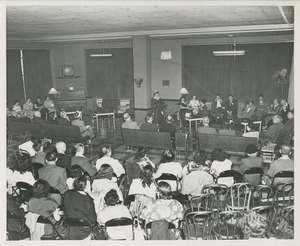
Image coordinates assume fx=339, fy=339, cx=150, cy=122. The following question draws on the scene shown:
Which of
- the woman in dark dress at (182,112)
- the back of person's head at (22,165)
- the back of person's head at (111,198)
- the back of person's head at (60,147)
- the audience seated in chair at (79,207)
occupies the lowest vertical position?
the audience seated in chair at (79,207)

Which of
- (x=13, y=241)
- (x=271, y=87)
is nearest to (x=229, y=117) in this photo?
(x=271, y=87)

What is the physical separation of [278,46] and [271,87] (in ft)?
4.77

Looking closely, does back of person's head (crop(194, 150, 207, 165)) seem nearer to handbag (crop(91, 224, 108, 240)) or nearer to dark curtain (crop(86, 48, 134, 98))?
handbag (crop(91, 224, 108, 240))

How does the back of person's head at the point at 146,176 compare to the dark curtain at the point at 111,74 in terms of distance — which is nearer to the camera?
the back of person's head at the point at 146,176

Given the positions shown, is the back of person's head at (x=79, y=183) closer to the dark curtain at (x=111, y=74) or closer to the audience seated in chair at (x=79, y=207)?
the audience seated in chair at (x=79, y=207)

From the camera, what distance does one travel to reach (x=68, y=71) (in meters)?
14.8

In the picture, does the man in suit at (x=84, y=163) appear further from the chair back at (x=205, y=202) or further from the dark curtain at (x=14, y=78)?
the dark curtain at (x=14, y=78)

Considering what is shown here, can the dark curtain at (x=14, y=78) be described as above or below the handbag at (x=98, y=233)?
above

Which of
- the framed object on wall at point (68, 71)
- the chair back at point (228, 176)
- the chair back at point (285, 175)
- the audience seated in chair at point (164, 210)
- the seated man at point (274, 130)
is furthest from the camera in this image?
the framed object on wall at point (68, 71)

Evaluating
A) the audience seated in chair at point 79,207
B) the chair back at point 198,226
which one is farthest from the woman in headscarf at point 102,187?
the chair back at point 198,226

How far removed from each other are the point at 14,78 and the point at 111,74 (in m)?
4.14

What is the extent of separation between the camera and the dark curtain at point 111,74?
15.0m

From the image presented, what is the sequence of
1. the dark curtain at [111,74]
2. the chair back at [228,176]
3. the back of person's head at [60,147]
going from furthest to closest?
the dark curtain at [111,74], the back of person's head at [60,147], the chair back at [228,176]

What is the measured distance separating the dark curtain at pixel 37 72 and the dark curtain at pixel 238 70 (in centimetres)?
581
